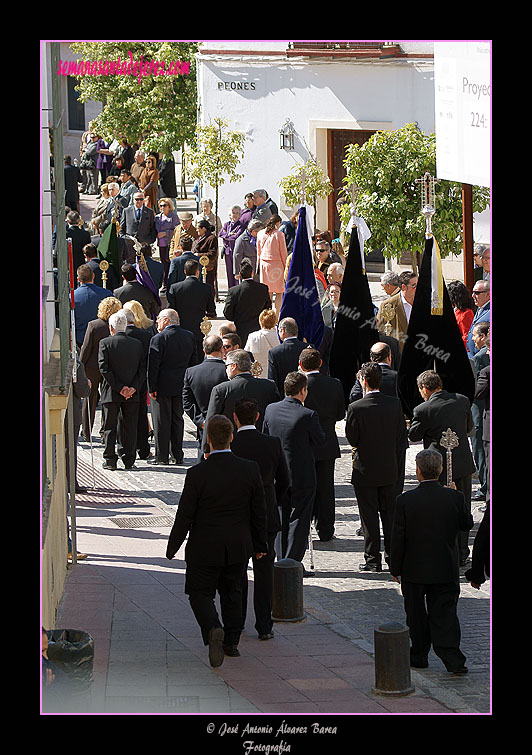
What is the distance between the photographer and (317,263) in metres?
20.2

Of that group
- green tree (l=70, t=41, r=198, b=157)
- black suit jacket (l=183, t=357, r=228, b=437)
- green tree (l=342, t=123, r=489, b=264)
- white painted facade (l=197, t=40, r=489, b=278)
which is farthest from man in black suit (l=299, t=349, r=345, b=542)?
green tree (l=70, t=41, r=198, b=157)

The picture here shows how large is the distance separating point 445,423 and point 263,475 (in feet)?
7.12

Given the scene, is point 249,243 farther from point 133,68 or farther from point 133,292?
point 133,68

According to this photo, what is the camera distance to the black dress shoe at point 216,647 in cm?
937

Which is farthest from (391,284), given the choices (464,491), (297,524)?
(297,524)

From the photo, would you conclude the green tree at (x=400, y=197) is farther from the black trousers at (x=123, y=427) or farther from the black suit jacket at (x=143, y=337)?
the black trousers at (x=123, y=427)

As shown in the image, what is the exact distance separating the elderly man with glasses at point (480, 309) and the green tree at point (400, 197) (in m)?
6.89

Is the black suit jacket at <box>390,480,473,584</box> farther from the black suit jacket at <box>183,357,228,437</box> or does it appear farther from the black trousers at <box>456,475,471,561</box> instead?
the black suit jacket at <box>183,357,228,437</box>

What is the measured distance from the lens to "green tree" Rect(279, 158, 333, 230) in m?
25.6

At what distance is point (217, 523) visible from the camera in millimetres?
9398

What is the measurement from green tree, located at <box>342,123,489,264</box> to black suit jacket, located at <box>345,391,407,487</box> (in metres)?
10.6

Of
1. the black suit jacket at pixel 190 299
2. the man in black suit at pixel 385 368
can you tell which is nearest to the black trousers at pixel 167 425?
the black suit jacket at pixel 190 299

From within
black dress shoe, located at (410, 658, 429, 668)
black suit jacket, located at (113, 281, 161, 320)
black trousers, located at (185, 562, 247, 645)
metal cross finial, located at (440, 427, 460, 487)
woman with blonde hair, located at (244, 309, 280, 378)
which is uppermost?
black suit jacket, located at (113, 281, 161, 320)

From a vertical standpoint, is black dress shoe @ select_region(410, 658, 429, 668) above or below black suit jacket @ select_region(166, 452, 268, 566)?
below
